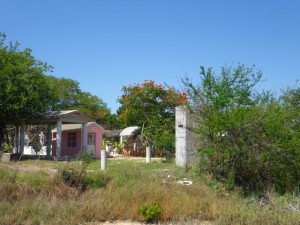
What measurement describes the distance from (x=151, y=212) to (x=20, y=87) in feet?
51.1

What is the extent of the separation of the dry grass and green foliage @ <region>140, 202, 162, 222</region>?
0.23m

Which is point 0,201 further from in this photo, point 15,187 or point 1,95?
point 1,95

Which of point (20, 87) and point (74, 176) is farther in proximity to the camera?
point (20, 87)

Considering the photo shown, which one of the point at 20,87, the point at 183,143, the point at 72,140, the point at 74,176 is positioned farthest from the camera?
the point at 72,140

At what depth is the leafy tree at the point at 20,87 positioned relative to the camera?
70.7 ft

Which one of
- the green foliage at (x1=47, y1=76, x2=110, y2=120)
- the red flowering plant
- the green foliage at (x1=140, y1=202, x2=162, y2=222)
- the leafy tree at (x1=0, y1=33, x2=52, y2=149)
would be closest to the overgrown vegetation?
the green foliage at (x1=140, y1=202, x2=162, y2=222)

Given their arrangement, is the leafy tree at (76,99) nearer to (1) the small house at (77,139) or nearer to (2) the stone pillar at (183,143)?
(1) the small house at (77,139)

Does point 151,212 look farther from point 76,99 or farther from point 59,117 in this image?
point 76,99

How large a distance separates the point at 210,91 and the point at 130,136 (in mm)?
22065

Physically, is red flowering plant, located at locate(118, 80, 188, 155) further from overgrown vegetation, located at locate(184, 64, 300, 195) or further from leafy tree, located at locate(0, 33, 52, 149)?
overgrown vegetation, located at locate(184, 64, 300, 195)

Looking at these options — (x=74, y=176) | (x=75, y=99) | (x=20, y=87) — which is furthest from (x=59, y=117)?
(x=75, y=99)

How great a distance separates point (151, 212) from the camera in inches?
344

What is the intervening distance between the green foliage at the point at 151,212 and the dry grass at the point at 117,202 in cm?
23

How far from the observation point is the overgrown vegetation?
11755 mm
